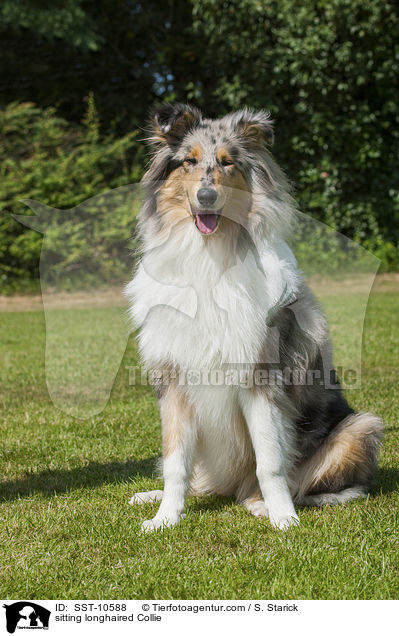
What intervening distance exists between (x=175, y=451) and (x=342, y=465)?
0.84 meters

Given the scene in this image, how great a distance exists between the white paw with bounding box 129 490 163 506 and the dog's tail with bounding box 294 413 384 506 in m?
0.72

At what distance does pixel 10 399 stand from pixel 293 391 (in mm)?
3585

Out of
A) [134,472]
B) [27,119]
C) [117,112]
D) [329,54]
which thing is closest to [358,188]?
[329,54]

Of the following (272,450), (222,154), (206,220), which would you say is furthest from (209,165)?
(272,450)

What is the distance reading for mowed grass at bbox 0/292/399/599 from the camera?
7.95 feet

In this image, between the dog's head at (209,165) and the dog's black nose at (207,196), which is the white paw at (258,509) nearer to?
the dog's head at (209,165)

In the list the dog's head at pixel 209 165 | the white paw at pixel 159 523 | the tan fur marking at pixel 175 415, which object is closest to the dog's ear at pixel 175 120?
the dog's head at pixel 209 165

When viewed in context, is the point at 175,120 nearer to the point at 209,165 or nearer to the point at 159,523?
the point at 209,165

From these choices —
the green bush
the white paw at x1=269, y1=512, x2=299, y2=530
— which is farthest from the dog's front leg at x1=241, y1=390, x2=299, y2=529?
the green bush

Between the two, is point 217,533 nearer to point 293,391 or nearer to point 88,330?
point 293,391

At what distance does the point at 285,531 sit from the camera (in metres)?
2.88

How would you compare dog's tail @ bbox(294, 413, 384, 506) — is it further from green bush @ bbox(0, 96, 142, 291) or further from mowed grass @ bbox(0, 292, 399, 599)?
green bush @ bbox(0, 96, 142, 291)

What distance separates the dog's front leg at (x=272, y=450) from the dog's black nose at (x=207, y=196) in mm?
884
